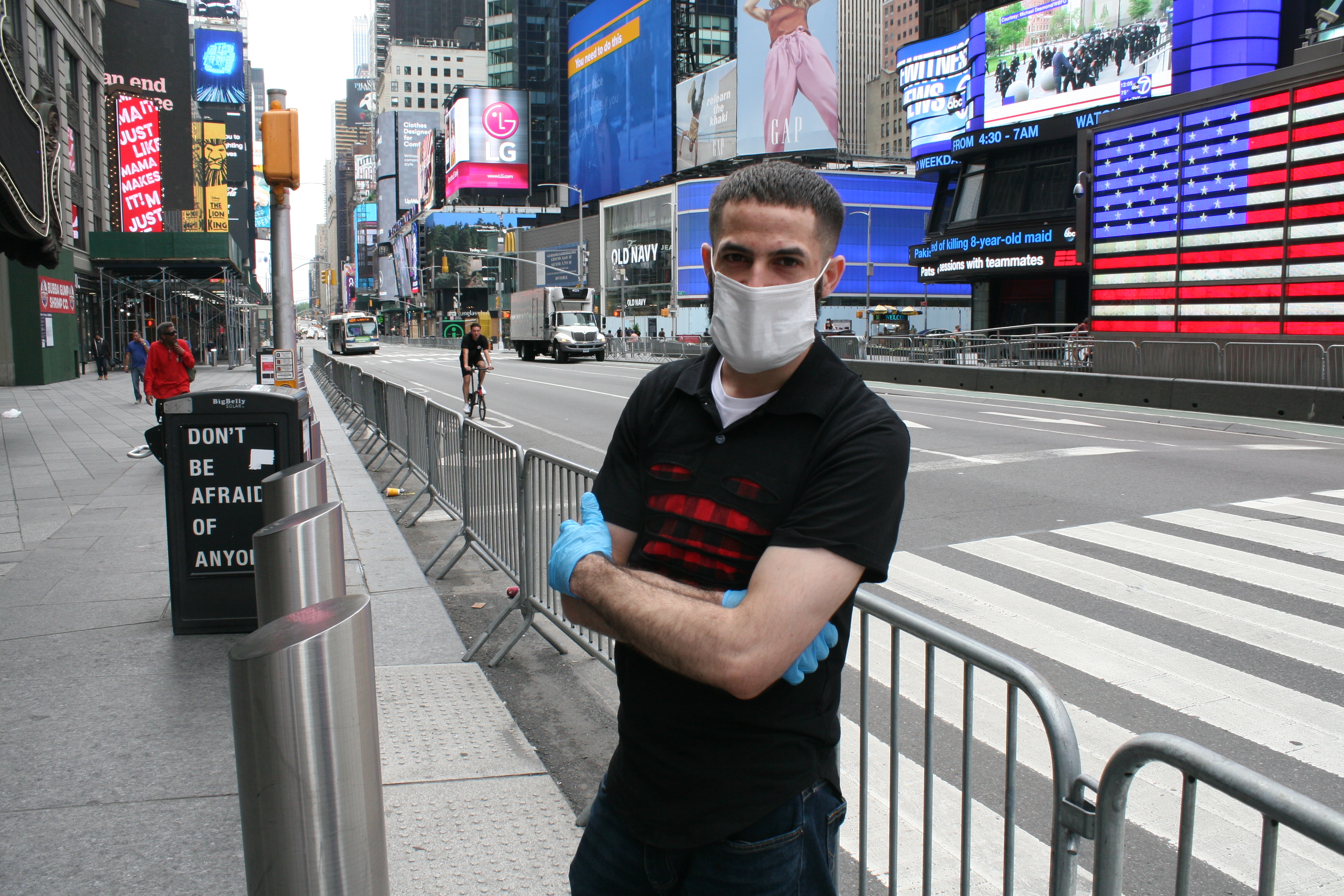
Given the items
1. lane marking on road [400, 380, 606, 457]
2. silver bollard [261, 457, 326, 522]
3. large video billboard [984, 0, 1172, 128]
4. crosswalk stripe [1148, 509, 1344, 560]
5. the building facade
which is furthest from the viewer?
the building facade

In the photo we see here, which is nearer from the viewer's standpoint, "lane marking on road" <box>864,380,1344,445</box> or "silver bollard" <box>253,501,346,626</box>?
"silver bollard" <box>253,501,346,626</box>

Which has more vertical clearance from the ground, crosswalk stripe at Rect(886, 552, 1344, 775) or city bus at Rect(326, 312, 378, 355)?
city bus at Rect(326, 312, 378, 355)

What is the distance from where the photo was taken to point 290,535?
10.1 ft

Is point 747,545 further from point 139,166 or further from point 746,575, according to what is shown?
point 139,166

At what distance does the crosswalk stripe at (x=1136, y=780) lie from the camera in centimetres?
345

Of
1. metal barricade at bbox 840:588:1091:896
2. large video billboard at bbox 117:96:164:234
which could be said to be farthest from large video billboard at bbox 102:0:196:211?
metal barricade at bbox 840:588:1091:896

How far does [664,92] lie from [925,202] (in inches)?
957

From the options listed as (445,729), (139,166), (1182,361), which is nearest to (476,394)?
(1182,361)

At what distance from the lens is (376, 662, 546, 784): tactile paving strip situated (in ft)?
13.8

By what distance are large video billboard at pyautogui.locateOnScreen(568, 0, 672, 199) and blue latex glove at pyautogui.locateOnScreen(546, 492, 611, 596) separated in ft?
298

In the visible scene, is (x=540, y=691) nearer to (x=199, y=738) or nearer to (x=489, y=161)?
(x=199, y=738)

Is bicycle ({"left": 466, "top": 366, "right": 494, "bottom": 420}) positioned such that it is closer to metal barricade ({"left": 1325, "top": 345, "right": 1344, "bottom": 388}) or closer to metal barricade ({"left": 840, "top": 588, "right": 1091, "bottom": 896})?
metal barricade ({"left": 840, "top": 588, "right": 1091, "bottom": 896})

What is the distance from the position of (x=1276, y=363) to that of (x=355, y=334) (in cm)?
6115

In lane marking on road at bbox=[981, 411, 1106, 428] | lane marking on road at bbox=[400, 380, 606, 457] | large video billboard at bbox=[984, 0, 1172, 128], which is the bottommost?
lane marking on road at bbox=[400, 380, 606, 457]
